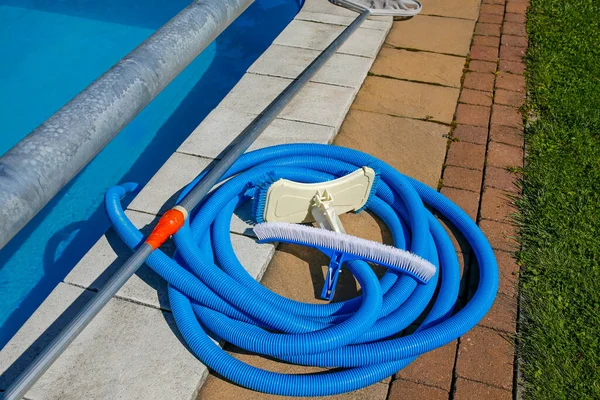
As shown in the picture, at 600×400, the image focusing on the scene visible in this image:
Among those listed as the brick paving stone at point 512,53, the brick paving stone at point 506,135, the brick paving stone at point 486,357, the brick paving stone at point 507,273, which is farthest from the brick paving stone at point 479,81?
the brick paving stone at point 486,357

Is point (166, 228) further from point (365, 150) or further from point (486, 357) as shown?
point (365, 150)

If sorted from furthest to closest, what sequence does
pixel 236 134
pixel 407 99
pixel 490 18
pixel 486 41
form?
pixel 490 18 → pixel 486 41 → pixel 407 99 → pixel 236 134

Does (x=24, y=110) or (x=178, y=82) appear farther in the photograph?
(x=178, y=82)

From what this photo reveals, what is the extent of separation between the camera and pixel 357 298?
251cm

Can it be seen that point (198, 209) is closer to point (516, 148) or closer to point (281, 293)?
point (281, 293)

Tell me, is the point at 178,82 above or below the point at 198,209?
below

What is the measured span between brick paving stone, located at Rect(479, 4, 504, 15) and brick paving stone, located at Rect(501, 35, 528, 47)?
0.52 m

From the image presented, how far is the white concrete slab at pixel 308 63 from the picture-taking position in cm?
425

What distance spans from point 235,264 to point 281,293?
0.29m

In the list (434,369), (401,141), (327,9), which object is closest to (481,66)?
(401,141)

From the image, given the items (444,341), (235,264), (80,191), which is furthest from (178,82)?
(444,341)

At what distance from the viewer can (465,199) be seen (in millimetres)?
3283

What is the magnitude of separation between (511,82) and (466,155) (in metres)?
1.18

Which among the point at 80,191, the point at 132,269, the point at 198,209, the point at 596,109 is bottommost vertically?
the point at 80,191
